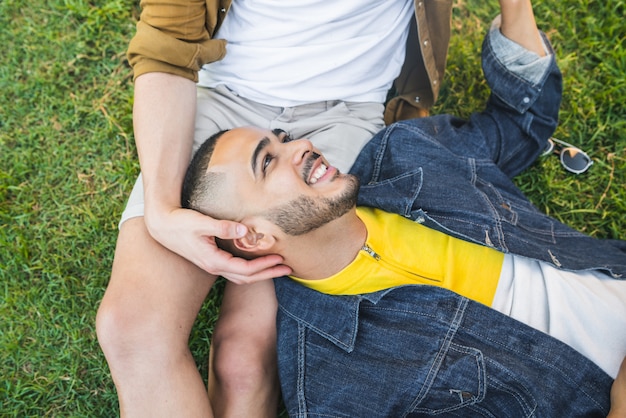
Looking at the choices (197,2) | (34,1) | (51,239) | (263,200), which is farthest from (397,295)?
(34,1)

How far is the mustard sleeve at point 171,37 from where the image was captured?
8.10 feet

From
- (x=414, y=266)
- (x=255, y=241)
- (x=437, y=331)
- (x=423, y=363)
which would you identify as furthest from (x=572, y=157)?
(x=255, y=241)

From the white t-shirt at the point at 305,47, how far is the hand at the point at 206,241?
0.97 metres

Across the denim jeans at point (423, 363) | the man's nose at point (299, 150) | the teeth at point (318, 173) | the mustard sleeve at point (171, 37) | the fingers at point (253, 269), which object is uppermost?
the mustard sleeve at point (171, 37)

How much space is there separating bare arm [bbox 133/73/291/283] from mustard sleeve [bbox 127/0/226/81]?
0.06m

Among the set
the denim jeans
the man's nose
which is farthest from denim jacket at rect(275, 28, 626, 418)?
the man's nose

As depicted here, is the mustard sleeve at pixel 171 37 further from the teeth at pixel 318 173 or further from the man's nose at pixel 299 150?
the teeth at pixel 318 173

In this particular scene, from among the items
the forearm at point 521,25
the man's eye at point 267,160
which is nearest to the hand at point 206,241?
the man's eye at point 267,160

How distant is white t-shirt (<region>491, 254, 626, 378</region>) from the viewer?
242cm

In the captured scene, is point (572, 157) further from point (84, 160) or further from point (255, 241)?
point (84, 160)

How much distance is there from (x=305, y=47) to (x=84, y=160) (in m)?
1.75

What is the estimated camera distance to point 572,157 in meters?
3.43

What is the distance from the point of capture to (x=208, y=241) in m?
2.27

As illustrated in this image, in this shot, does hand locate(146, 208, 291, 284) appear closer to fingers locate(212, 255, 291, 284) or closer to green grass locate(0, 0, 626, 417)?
fingers locate(212, 255, 291, 284)
